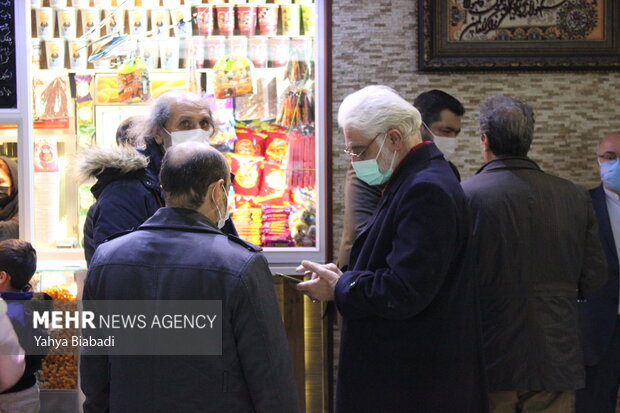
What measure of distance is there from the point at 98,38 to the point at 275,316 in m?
3.54

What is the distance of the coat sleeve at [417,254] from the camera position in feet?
8.01

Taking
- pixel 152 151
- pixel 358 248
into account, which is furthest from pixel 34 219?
pixel 358 248

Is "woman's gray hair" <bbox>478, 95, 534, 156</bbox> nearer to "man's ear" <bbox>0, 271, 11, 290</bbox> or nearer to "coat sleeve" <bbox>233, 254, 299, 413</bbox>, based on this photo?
"coat sleeve" <bbox>233, 254, 299, 413</bbox>

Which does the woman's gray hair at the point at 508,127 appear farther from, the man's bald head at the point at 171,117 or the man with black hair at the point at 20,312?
the man with black hair at the point at 20,312

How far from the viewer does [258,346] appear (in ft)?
7.09

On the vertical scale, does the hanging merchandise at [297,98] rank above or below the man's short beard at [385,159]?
above

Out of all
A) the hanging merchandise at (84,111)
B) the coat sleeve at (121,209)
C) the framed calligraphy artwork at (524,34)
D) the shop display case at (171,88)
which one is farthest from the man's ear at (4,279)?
the framed calligraphy artwork at (524,34)

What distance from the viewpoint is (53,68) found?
16.8 ft

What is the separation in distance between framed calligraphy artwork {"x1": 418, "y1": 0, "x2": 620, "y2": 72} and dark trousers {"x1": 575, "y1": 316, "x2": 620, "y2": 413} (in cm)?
180

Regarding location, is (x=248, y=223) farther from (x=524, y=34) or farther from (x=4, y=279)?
(x=524, y=34)

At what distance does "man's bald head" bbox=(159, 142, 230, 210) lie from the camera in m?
2.28

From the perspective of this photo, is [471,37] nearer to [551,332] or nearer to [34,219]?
[551,332]

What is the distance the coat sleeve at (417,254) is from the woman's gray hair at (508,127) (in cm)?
88

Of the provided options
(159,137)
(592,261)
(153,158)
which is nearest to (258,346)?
(153,158)
